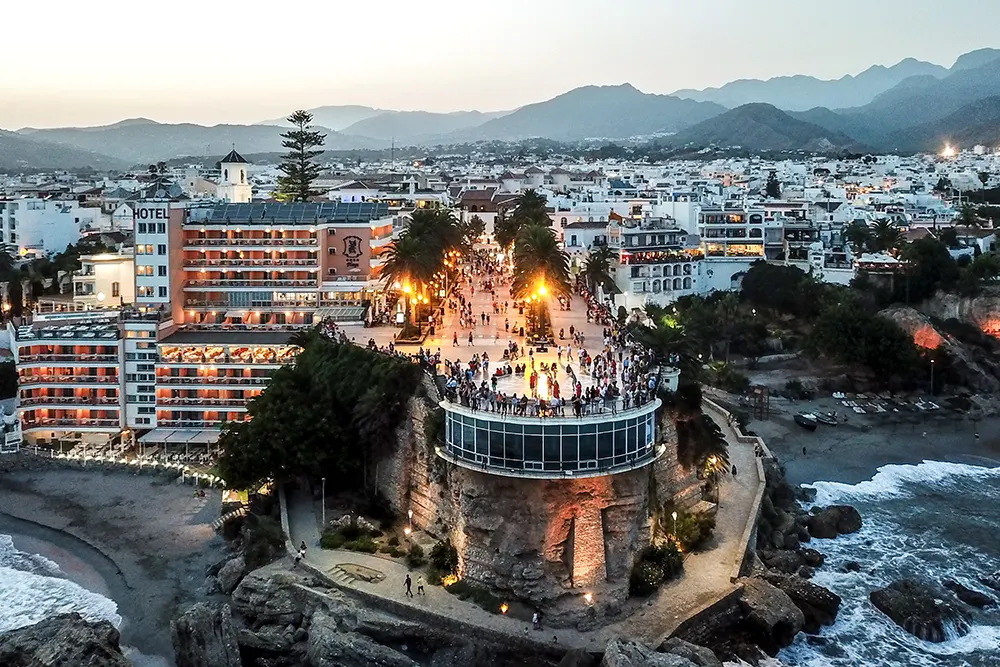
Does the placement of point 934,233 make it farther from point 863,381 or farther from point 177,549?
point 177,549

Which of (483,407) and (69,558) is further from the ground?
(483,407)

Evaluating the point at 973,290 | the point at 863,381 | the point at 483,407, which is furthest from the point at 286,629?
the point at 973,290

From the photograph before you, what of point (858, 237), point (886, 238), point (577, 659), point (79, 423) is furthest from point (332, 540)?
point (858, 237)

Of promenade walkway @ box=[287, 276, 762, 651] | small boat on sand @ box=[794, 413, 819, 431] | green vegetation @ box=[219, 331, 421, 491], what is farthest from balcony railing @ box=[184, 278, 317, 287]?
small boat on sand @ box=[794, 413, 819, 431]

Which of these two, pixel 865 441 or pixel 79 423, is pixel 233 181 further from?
pixel 865 441

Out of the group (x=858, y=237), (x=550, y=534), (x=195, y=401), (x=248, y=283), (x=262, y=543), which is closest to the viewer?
(x=550, y=534)

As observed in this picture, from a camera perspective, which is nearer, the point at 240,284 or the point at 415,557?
the point at 415,557

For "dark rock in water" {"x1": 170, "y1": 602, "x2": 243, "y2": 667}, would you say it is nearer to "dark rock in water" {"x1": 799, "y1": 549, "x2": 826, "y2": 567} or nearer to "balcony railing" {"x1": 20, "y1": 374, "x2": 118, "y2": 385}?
"dark rock in water" {"x1": 799, "y1": 549, "x2": 826, "y2": 567}
